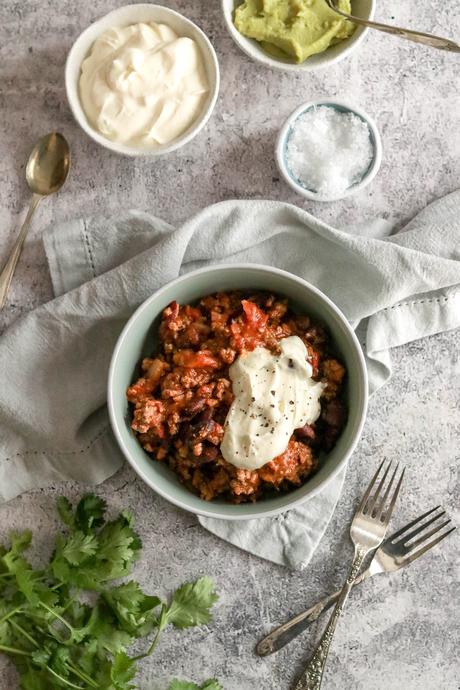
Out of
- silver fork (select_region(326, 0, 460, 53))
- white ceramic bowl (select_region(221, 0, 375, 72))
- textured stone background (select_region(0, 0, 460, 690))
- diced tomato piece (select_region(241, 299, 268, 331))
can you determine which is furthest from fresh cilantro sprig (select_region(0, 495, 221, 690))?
silver fork (select_region(326, 0, 460, 53))

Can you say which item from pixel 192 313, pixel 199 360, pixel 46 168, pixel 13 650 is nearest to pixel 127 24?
pixel 46 168

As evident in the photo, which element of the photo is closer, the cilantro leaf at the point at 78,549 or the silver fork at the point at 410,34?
the silver fork at the point at 410,34

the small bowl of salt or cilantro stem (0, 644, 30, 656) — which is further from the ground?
the small bowl of salt

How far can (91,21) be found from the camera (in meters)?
3.13

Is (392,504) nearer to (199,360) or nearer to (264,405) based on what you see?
(264,405)

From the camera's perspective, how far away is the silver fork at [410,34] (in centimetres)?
261

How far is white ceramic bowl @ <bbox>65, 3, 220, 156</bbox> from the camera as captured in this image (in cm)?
290

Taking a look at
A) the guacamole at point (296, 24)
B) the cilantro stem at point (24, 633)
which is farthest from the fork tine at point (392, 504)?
the guacamole at point (296, 24)

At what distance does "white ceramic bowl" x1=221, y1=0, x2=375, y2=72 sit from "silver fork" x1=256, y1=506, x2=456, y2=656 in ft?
5.67

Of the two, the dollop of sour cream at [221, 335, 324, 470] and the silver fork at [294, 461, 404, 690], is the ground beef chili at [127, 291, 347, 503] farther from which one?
the silver fork at [294, 461, 404, 690]

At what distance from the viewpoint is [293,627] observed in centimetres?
304

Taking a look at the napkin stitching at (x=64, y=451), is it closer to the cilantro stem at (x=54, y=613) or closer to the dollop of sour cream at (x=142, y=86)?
the cilantro stem at (x=54, y=613)

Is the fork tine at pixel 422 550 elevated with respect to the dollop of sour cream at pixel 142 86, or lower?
lower

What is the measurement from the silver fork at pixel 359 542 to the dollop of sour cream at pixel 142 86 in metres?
1.51
